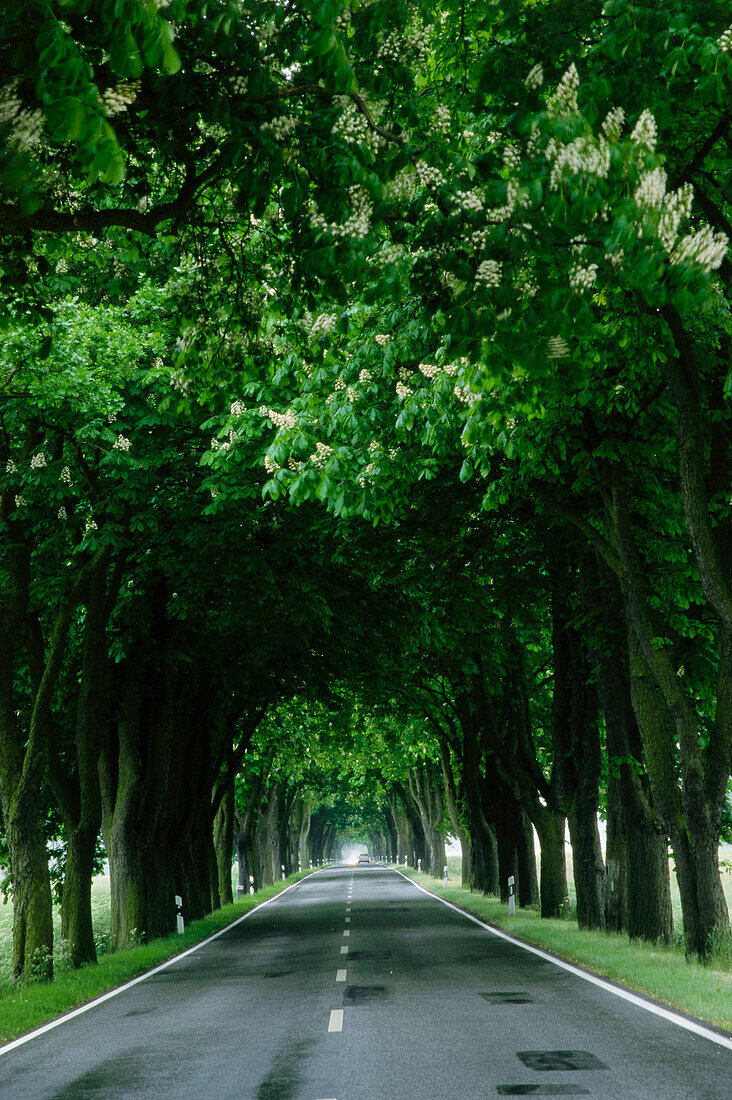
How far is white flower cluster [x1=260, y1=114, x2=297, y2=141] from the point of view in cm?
579

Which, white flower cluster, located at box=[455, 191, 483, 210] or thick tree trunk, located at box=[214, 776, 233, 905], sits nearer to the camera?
white flower cluster, located at box=[455, 191, 483, 210]

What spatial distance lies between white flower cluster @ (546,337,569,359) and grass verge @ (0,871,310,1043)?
9077 millimetres

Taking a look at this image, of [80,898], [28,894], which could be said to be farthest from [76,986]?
[80,898]

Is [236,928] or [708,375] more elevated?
[708,375]

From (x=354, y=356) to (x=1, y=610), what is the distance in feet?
24.8

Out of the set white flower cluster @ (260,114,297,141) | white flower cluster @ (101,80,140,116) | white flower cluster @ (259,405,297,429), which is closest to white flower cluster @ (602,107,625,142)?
white flower cluster @ (260,114,297,141)

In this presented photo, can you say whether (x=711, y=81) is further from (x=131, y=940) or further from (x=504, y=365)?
(x=131, y=940)

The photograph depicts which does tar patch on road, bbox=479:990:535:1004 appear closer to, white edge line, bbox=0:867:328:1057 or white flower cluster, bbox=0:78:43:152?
white edge line, bbox=0:867:328:1057

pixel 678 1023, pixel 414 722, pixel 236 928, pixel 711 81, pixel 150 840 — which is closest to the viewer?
pixel 711 81

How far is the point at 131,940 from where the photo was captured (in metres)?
20.5

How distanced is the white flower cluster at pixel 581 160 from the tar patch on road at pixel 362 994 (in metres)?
9.30

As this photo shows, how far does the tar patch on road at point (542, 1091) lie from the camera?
21.9 ft

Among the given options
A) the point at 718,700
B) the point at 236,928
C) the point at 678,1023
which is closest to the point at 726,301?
the point at 718,700

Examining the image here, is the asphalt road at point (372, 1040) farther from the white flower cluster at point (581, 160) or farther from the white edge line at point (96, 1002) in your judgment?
the white flower cluster at point (581, 160)
